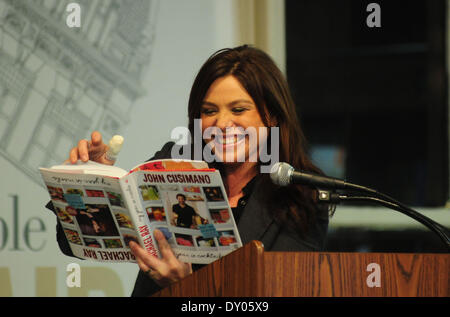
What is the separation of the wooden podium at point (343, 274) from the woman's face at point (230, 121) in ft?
2.14

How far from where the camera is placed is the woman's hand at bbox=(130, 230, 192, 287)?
4.65 feet

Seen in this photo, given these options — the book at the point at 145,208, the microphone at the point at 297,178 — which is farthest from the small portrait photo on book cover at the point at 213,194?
the microphone at the point at 297,178

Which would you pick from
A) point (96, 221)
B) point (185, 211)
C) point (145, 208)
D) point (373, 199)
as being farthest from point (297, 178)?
point (96, 221)

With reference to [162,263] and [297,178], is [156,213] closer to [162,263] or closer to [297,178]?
[162,263]

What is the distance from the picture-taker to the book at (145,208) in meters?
1.33

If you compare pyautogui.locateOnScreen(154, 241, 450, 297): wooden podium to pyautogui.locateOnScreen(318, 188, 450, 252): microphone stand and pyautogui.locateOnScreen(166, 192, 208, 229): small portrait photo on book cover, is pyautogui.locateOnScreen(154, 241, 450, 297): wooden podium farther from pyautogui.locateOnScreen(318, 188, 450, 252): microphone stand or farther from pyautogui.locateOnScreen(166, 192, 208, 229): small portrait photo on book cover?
pyautogui.locateOnScreen(166, 192, 208, 229): small portrait photo on book cover

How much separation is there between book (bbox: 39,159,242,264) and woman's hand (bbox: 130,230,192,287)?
15 mm

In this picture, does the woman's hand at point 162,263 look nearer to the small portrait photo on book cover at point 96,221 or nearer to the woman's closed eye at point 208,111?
the small portrait photo on book cover at point 96,221

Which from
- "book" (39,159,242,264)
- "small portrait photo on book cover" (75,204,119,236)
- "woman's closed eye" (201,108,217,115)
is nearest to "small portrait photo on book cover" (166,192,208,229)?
"book" (39,159,242,264)

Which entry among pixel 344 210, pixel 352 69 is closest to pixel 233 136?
pixel 344 210

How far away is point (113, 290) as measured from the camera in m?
2.56

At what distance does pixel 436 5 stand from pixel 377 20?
443 millimetres

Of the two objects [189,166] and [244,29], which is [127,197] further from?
[244,29]
